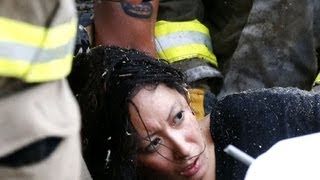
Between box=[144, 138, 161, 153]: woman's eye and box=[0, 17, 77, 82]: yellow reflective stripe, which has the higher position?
box=[0, 17, 77, 82]: yellow reflective stripe

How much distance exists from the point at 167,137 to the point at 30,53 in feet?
3.42

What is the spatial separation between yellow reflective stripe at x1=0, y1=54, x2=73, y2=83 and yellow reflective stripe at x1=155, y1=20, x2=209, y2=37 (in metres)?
1.53

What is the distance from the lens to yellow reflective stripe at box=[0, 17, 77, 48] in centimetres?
67

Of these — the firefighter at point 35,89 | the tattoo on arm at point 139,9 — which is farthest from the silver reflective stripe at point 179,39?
the firefighter at point 35,89

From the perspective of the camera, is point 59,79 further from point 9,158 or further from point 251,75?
point 251,75

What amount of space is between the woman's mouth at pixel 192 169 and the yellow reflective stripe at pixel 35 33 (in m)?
1.02

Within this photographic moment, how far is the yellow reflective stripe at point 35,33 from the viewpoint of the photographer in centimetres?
A: 67

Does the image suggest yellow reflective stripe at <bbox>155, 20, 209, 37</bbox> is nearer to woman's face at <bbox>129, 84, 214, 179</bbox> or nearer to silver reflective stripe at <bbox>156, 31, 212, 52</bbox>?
silver reflective stripe at <bbox>156, 31, 212, 52</bbox>

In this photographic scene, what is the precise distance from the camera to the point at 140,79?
67.2 inches

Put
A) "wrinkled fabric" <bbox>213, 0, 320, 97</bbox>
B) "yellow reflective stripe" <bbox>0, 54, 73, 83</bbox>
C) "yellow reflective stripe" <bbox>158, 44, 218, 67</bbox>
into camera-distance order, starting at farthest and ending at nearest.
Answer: "yellow reflective stripe" <bbox>158, 44, 218, 67</bbox> < "wrinkled fabric" <bbox>213, 0, 320, 97</bbox> < "yellow reflective stripe" <bbox>0, 54, 73, 83</bbox>

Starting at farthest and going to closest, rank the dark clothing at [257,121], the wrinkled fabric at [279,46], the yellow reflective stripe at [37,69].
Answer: the wrinkled fabric at [279,46], the dark clothing at [257,121], the yellow reflective stripe at [37,69]

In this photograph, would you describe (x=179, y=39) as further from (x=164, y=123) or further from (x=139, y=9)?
(x=164, y=123)

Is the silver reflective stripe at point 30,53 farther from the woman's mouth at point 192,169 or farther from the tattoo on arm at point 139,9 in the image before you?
the tattoo on arm at point 139,9

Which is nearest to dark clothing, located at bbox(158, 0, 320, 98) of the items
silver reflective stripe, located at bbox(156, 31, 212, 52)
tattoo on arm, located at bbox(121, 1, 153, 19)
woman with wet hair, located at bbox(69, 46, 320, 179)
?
silver reflective stripe, located at bbox(156, 31, 212, 52)
